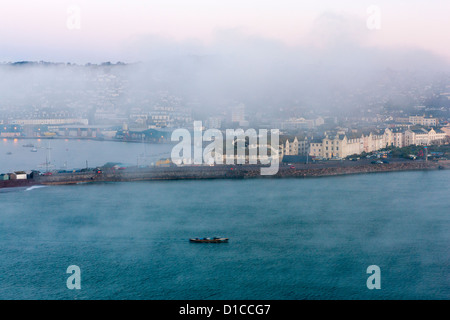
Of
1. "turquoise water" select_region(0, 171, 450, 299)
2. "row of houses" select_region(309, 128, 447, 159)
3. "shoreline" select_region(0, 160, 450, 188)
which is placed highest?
"row of houses" select_region(309, 128, 447, 159)

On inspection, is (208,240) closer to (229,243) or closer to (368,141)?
(229,243)

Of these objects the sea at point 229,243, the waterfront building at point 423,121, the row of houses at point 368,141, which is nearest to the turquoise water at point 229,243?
the sea at point 229,243

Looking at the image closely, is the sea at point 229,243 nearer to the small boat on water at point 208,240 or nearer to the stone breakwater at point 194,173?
the small boat on water at point 208,240

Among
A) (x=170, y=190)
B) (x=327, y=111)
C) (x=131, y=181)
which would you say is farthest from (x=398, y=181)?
(x=327, y=111)

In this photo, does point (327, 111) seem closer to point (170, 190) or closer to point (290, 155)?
point (290, 155)

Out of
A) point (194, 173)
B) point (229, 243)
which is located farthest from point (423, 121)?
point (229, 243)

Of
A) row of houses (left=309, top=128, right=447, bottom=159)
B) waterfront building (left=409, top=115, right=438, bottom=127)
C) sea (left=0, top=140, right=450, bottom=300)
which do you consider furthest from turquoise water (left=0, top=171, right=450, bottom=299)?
waterfront building (left=409, top=115, right=438, bottom=127)

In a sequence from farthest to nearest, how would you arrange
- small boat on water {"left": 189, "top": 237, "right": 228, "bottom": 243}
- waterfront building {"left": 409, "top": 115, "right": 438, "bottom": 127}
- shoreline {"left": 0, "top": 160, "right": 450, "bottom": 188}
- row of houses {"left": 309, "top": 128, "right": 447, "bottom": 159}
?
waterfront building {"left": 409, "top": 115, "right": 438, "bottom": 127}
row of houses {"left": 309, "top": 128, "right": 447, "bottom": 159}
shoreline {"left": 0, "top": 160, "right": 450, "bottom": 188}
small boat on water {"left": 189, "top": 237, "right": 228, "bottom": 243}

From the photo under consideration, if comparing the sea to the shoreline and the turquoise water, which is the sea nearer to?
the turquoise water
